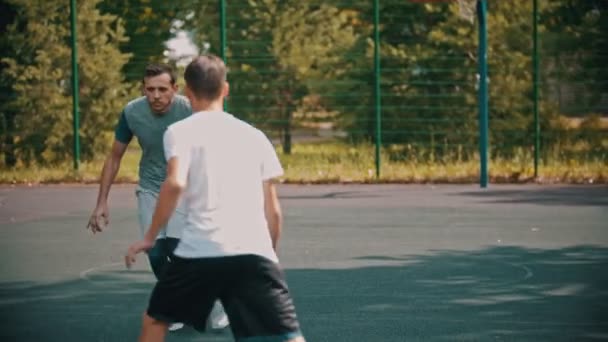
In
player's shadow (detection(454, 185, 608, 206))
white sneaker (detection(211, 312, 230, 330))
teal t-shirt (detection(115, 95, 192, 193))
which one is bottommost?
white sneaker (detection(211, 312, 230, 330))

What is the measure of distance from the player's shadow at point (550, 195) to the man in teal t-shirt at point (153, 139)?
8624mm

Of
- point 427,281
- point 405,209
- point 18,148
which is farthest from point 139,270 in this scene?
point 18,148

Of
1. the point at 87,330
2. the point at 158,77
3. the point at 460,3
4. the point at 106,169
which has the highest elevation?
the point at 460,3

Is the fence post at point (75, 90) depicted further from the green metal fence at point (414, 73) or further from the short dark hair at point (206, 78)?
the short dark hair at point (206, 78)

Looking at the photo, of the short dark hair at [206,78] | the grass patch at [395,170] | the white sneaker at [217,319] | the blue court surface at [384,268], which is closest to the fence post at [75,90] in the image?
the grass patch at [395,170]

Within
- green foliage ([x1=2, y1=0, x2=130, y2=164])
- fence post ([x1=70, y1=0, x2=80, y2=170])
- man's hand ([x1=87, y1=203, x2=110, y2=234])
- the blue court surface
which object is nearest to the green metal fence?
→ fence post ([x1=70, y1=0, x2=80, y2=170])

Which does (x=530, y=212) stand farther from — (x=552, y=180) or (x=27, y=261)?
(x=27, y=261)

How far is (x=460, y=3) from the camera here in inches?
758

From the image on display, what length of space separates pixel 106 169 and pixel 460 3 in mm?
11696

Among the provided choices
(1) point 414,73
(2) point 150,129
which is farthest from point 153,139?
(1) point 414,73

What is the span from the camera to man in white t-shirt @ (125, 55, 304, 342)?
5578 mm

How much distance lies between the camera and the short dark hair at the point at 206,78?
18.5ft

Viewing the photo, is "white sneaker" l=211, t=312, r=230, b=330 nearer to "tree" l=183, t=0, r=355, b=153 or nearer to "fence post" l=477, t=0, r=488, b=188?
"fence post" l=477, t=0, r=488, b=188

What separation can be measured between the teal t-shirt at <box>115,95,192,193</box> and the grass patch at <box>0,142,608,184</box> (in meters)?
11.1
